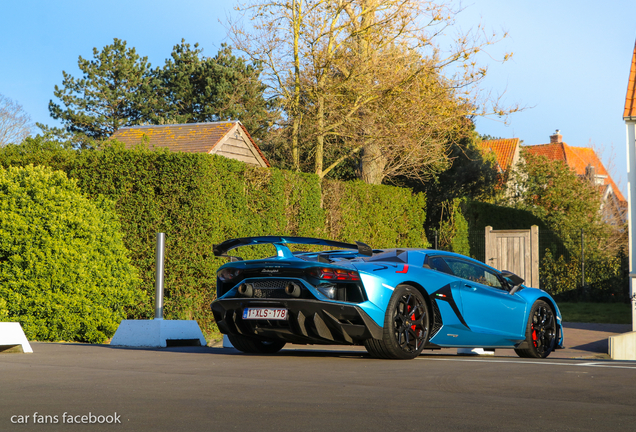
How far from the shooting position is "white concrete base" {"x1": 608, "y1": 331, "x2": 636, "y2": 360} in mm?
11605

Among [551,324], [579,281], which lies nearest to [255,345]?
[551,324]

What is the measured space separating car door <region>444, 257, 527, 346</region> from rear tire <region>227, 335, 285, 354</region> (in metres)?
2.12

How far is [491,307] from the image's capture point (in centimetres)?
855

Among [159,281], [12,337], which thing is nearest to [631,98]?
[159,281]

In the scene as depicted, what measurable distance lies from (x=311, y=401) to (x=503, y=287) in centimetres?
491

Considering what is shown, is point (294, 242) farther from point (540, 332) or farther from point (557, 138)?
point (557, 138)

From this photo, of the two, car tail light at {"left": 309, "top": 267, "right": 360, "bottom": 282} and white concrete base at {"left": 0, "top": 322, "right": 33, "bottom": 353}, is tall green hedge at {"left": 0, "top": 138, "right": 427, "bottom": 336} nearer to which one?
white concrete base at {"left": 0, "top": 322, "right": 33, "bottom": 353}

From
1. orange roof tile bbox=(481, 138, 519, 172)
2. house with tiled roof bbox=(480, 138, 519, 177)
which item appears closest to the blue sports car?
house with tiled roof bbox=(480, 138, 519, 177)

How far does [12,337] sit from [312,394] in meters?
4.23

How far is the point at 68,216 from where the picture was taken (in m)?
11.2

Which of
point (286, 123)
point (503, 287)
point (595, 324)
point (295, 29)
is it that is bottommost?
point (595, 324)

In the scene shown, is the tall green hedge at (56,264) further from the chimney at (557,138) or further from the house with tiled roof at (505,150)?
the chimney at (557,138)

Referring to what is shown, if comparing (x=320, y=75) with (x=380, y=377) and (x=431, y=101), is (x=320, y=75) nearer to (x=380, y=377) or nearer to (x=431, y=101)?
(x=431, y=101)

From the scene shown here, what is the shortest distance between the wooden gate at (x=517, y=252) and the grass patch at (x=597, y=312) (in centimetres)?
130
